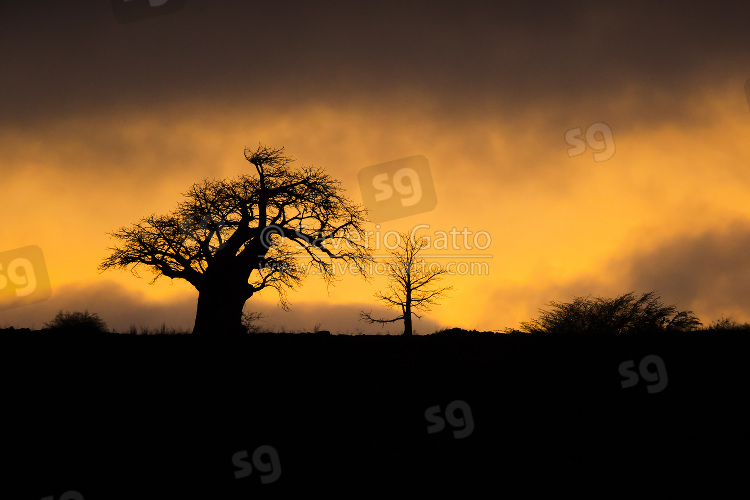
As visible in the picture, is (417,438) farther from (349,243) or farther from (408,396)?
(349,243)

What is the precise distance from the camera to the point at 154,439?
26.5 feet

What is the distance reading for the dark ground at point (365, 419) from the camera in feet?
23.7

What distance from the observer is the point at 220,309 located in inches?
Answer: 792

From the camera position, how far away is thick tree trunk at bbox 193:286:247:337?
19.9 meters

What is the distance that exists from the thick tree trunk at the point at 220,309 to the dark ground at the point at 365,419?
790 cm
